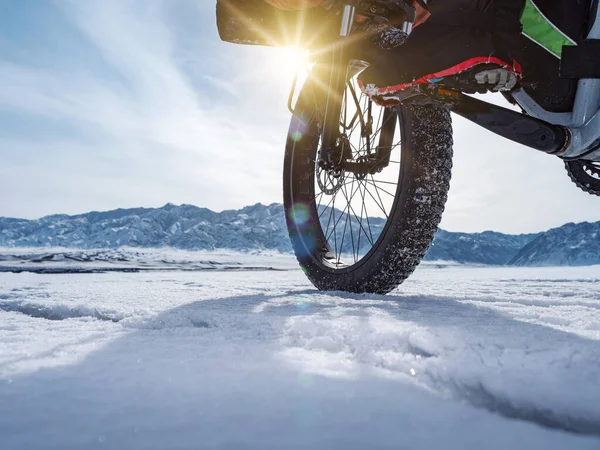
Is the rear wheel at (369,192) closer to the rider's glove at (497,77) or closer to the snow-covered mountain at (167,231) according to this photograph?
the rider's glove at (497,77)

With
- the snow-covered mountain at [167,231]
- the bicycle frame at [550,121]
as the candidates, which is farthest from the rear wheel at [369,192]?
the snow-covered mountain at [167,231]

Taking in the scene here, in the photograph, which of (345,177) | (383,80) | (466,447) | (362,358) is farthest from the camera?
(345,177)

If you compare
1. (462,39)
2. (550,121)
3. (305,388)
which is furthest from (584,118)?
(305,388)

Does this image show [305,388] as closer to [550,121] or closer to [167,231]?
[550,121]

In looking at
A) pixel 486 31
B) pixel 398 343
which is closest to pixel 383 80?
pixel 486 31

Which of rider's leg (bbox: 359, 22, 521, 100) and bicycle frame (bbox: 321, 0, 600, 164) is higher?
rider's leg (bbox: 359, 22, 521, 100)

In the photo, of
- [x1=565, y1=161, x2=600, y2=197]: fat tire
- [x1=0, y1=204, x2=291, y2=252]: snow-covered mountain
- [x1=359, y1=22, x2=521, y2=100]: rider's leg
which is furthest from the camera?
[x1=0, y1=204, x2=291, y2=252]: snow-covered mountain

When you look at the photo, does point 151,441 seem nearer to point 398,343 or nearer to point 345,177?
point 398,343

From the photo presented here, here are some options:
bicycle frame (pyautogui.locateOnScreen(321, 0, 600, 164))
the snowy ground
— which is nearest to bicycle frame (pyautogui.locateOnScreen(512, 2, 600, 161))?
bicycle frame (pyautogui.locateOnScreen(321, 0, 600, 164))

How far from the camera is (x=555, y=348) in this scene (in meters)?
0.54

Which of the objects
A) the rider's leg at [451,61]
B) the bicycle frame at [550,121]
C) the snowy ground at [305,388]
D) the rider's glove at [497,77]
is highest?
the rider's leg at [451,61]

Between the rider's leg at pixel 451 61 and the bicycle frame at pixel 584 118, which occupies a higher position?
the rider's leg at pixel 451 61

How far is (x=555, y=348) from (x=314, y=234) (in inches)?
68.0

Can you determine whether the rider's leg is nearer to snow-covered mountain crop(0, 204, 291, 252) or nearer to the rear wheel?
the rear wheel
